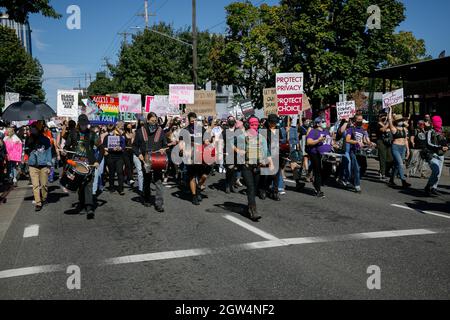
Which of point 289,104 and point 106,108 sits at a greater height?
point 106,108

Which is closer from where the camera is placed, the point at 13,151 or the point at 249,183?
the point at 249,183

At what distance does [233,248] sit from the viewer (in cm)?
629

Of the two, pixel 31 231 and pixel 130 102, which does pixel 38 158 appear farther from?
pixel 130 102

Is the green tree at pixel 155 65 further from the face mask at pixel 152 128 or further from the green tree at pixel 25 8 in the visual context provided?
the face mask at pixel 152 128

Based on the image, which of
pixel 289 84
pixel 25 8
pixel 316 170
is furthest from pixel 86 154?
pixel 289 84

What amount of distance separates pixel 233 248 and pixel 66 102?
14143 mm

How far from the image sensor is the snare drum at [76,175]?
28.9ft

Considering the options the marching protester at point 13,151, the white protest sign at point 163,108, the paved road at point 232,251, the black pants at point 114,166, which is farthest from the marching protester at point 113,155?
the white protest sign at point 163,108

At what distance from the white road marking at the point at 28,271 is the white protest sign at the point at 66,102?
44.1ft

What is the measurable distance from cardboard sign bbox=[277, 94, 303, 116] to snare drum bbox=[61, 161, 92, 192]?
868cm

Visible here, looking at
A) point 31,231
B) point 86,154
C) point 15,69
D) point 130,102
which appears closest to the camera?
point 31,231

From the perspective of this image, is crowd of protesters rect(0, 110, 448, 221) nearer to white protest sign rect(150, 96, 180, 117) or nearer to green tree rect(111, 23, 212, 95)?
white protest sign rect(150, 96, 180, 117)

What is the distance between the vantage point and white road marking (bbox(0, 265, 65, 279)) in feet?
17.5
